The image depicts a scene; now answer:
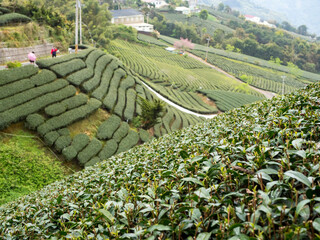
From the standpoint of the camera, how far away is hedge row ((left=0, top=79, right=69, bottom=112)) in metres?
12.5

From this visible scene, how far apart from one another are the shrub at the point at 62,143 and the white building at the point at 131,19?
70596 millimetres

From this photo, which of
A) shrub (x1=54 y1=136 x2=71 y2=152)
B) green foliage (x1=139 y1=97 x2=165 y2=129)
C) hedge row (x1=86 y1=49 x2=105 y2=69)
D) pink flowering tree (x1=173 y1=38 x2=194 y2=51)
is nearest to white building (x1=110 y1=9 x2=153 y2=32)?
pink flowering tree (x1=173 y1=38 x2=194 y2=51)

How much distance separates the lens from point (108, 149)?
14312 millimetres

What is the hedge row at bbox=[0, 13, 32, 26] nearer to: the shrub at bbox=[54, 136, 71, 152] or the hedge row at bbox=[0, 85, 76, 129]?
the hedge row at bbox=[0, 85, 76, 129]

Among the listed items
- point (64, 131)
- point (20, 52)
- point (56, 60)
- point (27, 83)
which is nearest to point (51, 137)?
point (64, 131)

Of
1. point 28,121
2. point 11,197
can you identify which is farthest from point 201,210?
point 28,121

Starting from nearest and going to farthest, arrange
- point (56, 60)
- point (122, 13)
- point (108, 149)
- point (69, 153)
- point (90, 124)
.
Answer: point (69, 153)
point (108, 149)
point (90, 124)
point (56, 60)
point (122, 13)

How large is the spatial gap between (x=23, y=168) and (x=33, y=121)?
2778mm

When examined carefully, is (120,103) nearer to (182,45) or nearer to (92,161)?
(92,161)

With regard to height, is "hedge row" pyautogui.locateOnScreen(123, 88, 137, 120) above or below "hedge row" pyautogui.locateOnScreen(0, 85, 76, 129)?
below

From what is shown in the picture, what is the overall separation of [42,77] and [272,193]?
15631 millimetres

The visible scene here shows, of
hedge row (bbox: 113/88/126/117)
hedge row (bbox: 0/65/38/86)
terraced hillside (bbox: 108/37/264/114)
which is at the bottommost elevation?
terraced hillside (bbox: 108/37/264/114)

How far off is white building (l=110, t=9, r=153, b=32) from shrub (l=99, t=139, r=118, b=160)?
228ft

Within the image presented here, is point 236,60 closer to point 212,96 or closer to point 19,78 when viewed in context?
point 212,96
